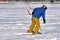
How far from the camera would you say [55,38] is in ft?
41.8

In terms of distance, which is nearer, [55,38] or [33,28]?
[55,38]

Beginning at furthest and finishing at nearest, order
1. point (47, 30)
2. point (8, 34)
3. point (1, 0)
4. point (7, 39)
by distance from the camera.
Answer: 1. point (1, 0)
2. point (47, 30)
3. point (8, 34)
4. point (7, 39)

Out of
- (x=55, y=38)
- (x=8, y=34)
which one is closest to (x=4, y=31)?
(x=8, y=34)

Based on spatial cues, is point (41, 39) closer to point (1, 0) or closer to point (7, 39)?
point (7, 39)

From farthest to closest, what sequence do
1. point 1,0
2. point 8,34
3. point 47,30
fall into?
1. point 1,0
2. point 47,30
3. point 8,34

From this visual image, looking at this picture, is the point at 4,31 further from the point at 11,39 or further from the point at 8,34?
the point at 11,39

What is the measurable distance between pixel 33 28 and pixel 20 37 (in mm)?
1326

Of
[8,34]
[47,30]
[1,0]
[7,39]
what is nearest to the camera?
[7,39]

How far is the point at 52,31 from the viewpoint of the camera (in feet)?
47.5

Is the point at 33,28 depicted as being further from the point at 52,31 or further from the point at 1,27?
the point at 1,27

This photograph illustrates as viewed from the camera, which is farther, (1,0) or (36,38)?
(1,0)

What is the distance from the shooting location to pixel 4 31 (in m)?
14.4

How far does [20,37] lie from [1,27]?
3.08 meters

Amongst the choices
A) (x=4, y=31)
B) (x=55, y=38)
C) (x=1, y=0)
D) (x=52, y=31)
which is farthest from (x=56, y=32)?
(x=1, y=0)
